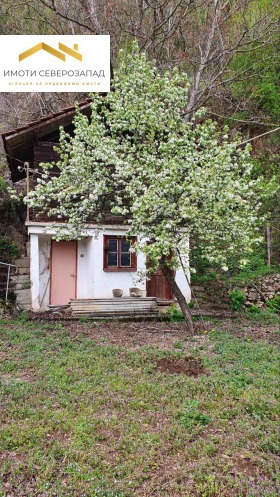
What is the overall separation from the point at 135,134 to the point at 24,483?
23.4 ft

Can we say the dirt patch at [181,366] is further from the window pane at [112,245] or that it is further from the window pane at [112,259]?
the window pane at [112,245]

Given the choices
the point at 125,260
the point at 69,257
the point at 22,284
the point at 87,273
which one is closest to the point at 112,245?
the point at 125,260

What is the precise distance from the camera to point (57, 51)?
10.8 meters

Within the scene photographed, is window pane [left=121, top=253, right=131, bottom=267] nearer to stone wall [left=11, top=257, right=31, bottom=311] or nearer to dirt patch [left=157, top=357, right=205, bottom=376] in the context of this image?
stone wall [left=11, top=257, right=31, bottom=311]

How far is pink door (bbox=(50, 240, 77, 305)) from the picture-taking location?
43.3ft

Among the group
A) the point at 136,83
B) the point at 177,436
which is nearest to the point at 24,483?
the point at 177,436

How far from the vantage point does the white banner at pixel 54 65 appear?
1054 cm

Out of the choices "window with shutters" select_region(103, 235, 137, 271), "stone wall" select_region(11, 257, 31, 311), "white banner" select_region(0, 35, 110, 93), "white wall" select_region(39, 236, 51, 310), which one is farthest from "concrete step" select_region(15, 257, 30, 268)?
"white banner" select_region(0, 35, 110, 93)

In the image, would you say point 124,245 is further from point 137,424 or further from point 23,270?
point 137,424

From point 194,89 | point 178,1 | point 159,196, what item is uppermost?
point 178,1

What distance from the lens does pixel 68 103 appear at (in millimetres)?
18297

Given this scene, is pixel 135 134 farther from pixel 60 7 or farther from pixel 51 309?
pixel 60 7

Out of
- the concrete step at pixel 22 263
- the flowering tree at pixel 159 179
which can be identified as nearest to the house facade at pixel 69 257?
the concrete step at pixel 22 263

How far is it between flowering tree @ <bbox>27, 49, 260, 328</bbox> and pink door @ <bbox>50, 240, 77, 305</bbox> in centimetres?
434
